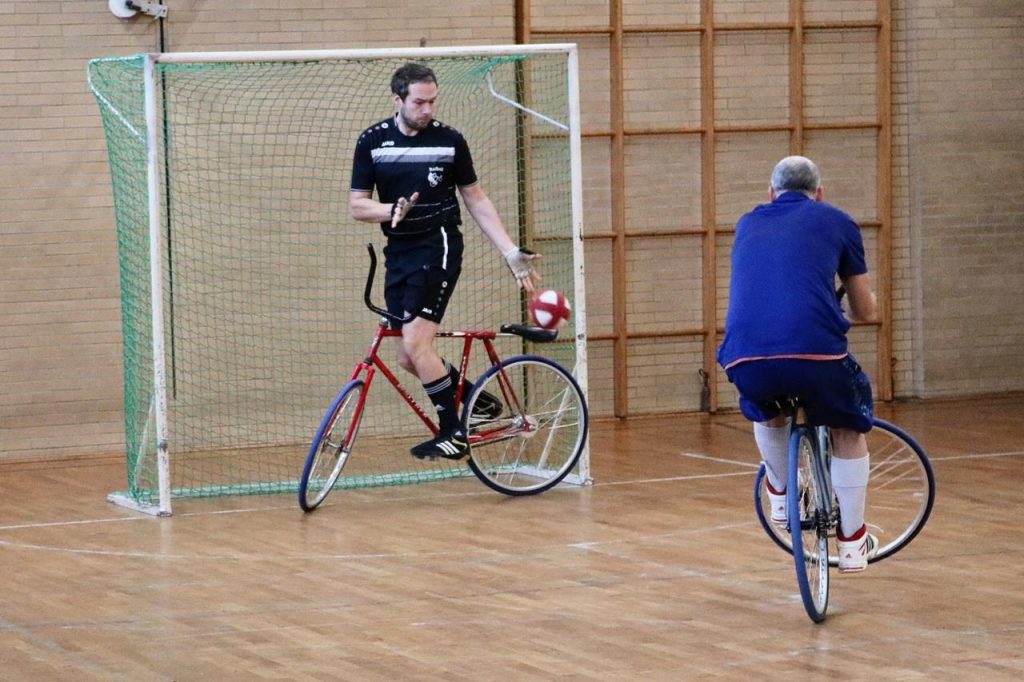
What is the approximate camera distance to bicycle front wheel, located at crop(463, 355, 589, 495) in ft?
25.2

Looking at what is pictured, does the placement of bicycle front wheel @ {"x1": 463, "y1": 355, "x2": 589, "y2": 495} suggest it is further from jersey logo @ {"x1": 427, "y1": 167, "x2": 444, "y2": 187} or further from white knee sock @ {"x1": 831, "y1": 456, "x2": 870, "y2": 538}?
white knee sock @ {"x1": 831, "y1": 456, "x2": 870, "y2": 538}

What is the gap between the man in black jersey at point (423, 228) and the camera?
24.1ft

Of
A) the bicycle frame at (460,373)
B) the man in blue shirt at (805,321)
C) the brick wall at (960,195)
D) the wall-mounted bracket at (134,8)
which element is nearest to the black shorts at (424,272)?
the bicycle frame at (460,373)

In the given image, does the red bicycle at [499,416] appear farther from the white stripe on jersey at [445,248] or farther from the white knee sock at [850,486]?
the white knee sock at [850,486]

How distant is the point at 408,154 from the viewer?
7352mm

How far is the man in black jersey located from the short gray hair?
2263 mm

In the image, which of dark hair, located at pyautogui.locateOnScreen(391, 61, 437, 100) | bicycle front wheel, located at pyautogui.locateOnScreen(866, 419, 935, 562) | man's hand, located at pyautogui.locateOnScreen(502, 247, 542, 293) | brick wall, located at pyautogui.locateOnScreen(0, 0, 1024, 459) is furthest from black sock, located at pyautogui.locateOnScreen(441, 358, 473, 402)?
brick wall, located at pyautogui.locateOnScreen(0, 0, 1024, 459)

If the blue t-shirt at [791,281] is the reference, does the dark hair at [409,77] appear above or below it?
above

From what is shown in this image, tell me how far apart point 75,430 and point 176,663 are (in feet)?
16.9

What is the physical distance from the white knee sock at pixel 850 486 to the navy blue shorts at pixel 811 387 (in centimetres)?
12

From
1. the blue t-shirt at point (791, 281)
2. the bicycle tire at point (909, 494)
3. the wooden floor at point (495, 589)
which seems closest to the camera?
the wooden floor at point (495, 589)

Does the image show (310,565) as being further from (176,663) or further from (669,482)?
(669,482)

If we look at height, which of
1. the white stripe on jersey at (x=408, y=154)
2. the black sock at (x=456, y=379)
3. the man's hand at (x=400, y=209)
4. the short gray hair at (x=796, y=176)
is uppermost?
the white stripe on jersey at (x=408, y=154)

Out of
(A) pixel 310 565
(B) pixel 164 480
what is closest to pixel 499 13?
(B) pixel 164 480
